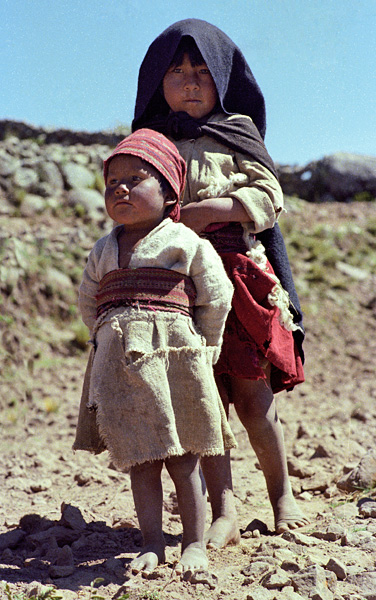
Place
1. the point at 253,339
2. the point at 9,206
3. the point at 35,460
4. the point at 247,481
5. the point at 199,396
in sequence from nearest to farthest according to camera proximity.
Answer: the point at 199,396 → the point at 253,339 → the point at 247,481 → the point at 35,460 → the point at 9,206

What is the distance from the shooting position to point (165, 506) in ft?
13.1

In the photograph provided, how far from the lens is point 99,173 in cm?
1329

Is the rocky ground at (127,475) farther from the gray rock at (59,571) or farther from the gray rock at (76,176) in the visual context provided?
the gray rock at (76,176)

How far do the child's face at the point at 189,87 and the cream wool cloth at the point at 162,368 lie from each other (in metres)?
0.73

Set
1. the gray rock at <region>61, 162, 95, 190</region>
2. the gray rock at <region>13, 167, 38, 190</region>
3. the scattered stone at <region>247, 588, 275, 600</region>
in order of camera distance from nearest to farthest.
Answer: the scattered stone at <region>247, 588, 275, 600</region> < the gray rock at <region>13, 167, 38, 190</region> < the gray rock at <region>61, 162, 95, 190</region>

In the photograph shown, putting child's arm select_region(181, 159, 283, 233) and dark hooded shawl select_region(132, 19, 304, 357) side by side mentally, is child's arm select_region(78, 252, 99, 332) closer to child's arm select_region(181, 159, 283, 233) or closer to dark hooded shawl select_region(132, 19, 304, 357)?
child's arm select_region(181, 159, 283, 233)

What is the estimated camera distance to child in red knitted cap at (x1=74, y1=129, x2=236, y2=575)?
254 cm

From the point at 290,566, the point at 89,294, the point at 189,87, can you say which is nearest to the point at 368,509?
the point at 290,566

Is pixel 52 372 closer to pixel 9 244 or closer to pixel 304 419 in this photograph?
pixel 9 244

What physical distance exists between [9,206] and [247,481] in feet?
26.3

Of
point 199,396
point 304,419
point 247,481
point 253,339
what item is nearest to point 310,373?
Result: point 304,419

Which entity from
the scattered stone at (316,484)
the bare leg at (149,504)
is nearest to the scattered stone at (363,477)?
the scattered stone at (316,484)

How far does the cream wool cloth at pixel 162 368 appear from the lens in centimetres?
253

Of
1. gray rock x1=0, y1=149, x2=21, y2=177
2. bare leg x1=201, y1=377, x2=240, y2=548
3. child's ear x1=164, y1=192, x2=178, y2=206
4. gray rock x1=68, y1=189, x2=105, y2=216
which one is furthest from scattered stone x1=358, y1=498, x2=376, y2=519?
gray rock x1=0, y1=149, x2=21, y2=177
